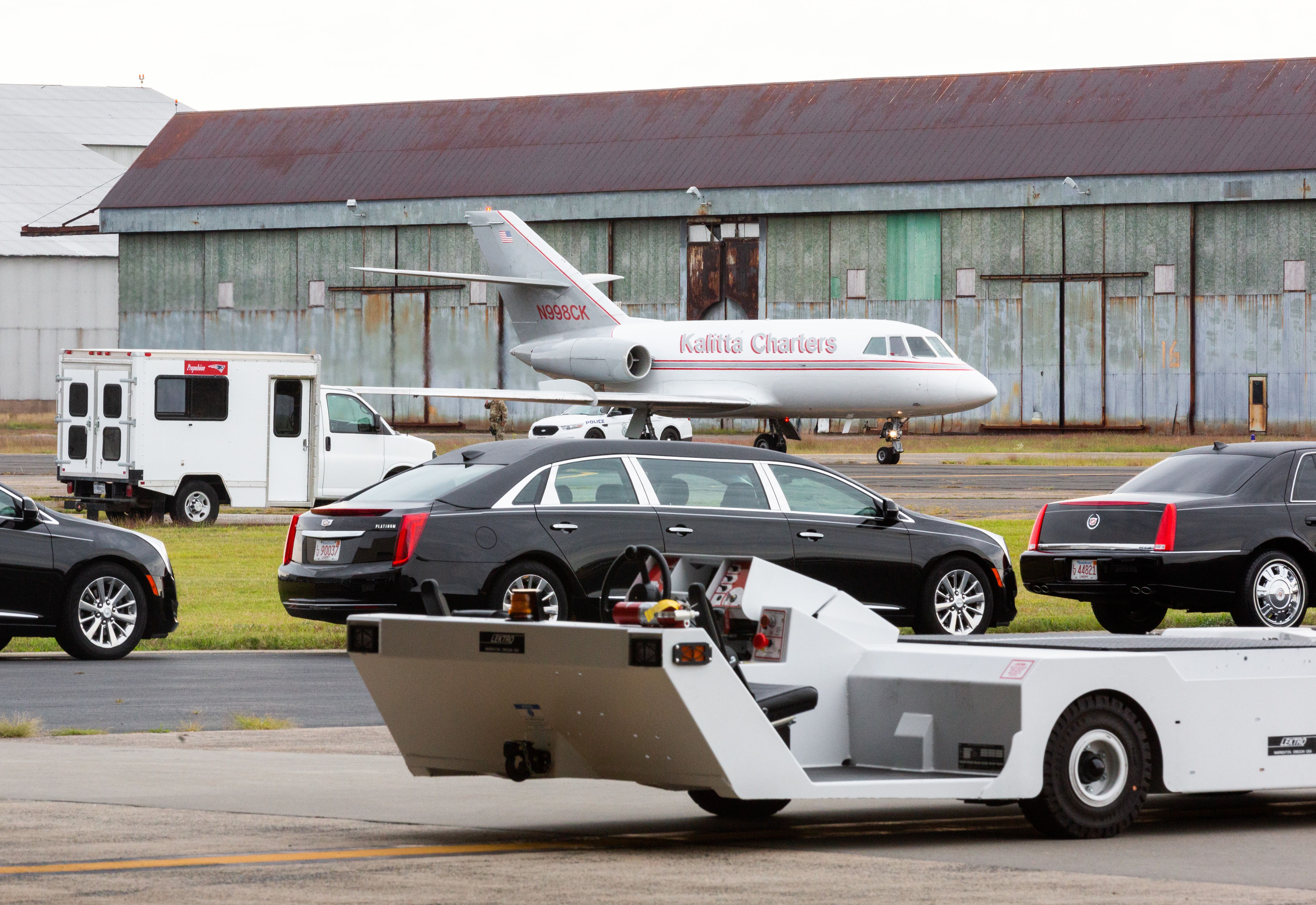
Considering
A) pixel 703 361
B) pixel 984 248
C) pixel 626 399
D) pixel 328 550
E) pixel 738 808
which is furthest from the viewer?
pixel 984 248

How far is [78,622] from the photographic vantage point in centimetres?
1505

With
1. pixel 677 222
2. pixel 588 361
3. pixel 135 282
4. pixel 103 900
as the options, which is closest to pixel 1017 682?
pixel 103 900

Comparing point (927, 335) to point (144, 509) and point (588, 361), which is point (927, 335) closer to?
point (588, 361)

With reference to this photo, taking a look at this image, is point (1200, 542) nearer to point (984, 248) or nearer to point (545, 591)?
point (545, 591)

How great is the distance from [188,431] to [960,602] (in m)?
15.2

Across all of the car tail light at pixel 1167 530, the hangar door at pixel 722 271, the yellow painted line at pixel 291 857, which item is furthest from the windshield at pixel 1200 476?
the hangar door at pixel 722 271

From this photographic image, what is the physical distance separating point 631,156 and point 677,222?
270 cm

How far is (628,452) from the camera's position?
14531 millimetres

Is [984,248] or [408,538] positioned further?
[984,248]

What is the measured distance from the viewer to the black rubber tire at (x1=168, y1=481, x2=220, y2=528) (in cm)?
2786

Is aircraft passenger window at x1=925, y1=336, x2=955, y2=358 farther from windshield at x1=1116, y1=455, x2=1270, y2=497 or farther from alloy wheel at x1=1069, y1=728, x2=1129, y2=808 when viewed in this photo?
alloy wheel at x1=1069, y1=728, x2=1129, y2=808

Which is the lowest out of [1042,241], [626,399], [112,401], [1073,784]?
[1073,784]

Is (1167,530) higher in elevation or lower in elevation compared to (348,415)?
lower

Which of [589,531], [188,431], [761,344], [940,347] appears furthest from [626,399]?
[589,531]
